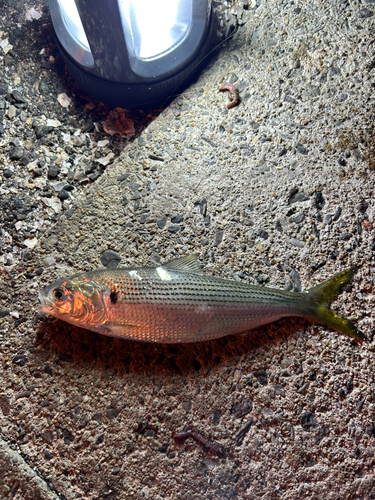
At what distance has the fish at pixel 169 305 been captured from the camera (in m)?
1.30

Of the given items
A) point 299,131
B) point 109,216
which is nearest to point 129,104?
point 109,216

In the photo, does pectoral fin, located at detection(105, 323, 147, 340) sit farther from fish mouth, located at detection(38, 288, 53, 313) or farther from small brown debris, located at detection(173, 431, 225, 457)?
small brown debris, located at detection(173, 431, 225, 457)

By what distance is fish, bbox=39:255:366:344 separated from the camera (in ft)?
4.25

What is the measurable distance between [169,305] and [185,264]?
0.19m

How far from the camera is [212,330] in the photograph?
1323 mm

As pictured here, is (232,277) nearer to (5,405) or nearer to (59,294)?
(59,294)

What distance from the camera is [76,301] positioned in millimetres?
1285

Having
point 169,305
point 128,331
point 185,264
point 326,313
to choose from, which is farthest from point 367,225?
point 128,331

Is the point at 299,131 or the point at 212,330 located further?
the point at 299,131

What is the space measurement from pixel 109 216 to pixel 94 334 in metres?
0.48

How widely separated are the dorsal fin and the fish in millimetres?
42

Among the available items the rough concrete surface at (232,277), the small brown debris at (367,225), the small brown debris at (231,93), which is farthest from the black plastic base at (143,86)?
the small brown debris at (367,225)

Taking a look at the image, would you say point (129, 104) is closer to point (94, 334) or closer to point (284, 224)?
Result: point (284, 224)

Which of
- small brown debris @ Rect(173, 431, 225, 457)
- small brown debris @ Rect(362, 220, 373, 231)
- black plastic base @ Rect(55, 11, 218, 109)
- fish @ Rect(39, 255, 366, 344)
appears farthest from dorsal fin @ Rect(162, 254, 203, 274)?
black plastic base @ Rect(55, 11, 218, 109)
